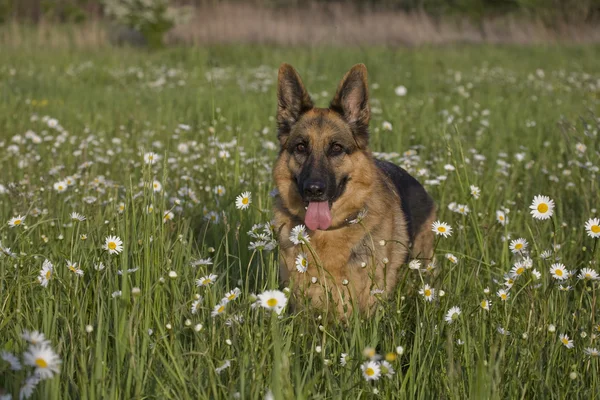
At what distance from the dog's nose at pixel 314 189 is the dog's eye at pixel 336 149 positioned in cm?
40

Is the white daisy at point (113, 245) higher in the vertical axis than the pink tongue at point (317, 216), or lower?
higher

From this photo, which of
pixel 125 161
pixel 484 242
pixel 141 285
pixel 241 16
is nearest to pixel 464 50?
pixel 241 16

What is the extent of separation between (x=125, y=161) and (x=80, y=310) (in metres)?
3.62

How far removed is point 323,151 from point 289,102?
44cm

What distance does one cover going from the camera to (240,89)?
1044cm

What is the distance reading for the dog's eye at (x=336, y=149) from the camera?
3.72 meters

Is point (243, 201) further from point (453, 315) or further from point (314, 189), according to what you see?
point (453, 315)

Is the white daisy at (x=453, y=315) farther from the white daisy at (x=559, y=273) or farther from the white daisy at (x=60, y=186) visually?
the white daisy at (x=60, y=186)

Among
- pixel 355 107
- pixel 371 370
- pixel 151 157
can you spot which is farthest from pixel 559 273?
pixel 151 157

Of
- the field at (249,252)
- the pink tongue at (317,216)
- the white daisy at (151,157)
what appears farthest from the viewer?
the pink tongue at (317,216)

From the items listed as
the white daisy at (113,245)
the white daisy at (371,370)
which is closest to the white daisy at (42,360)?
the white daisy at (371,370)

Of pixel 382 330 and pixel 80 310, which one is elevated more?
pixel 80 310

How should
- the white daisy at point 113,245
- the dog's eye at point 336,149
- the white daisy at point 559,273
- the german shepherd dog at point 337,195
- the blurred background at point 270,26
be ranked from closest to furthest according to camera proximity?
1. the white daisy at point 559,273
2. the white daisy at point 113,245
3. the german shepherd dog at point 337,195
4. the dog's eye at point 336,149
5. the blurred background at point 270,26

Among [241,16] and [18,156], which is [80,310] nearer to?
[18,156]
